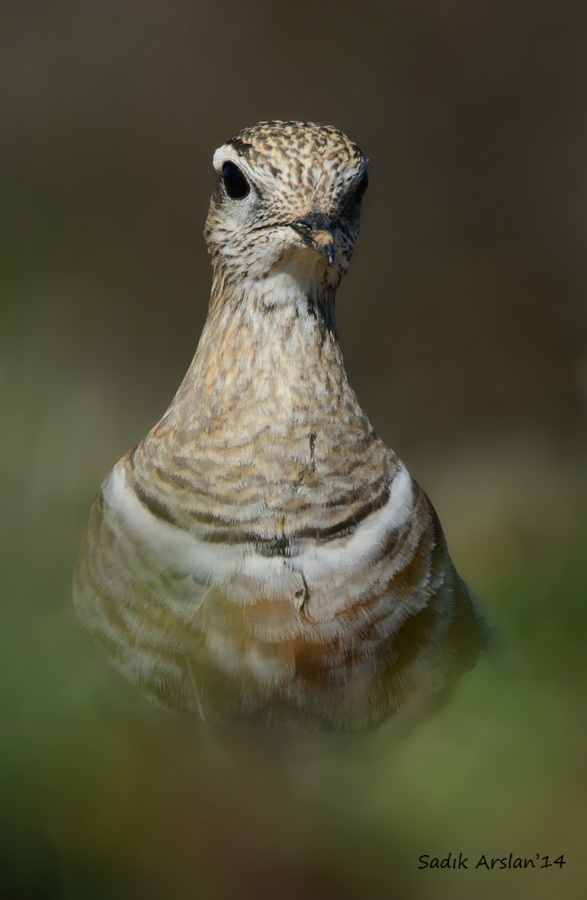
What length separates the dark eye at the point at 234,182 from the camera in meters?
0.82

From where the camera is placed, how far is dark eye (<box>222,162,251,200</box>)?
82 centimetres

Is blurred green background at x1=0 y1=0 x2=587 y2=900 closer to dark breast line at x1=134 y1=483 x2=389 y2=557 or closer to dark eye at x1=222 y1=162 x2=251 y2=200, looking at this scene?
dark breast line at x1=134 y1=483 x2=389 y2=557

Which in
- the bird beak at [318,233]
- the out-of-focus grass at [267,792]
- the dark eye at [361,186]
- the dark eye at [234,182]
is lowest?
the out-of-focus grass at [267,792]

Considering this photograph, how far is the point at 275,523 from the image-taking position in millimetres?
795

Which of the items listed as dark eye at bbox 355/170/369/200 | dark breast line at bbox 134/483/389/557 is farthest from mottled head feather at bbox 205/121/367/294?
dark breast line at bbox 134/483/389/557

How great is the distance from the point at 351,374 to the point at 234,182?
118 cm

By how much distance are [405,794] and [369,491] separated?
25 cm

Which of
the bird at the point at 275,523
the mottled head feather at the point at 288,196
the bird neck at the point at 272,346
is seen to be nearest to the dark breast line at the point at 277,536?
the bird at the point at 275,523

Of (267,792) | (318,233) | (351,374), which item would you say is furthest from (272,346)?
(351,374)

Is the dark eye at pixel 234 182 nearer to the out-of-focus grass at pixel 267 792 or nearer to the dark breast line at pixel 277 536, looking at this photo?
the dark breast line at pixel 277 536

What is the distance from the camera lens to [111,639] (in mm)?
829

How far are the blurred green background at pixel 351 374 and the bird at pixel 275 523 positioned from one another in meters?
0.04

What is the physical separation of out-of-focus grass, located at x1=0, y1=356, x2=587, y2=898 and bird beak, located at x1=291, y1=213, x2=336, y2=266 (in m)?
0.39

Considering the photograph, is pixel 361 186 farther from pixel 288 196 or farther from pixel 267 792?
pixel 267 792
